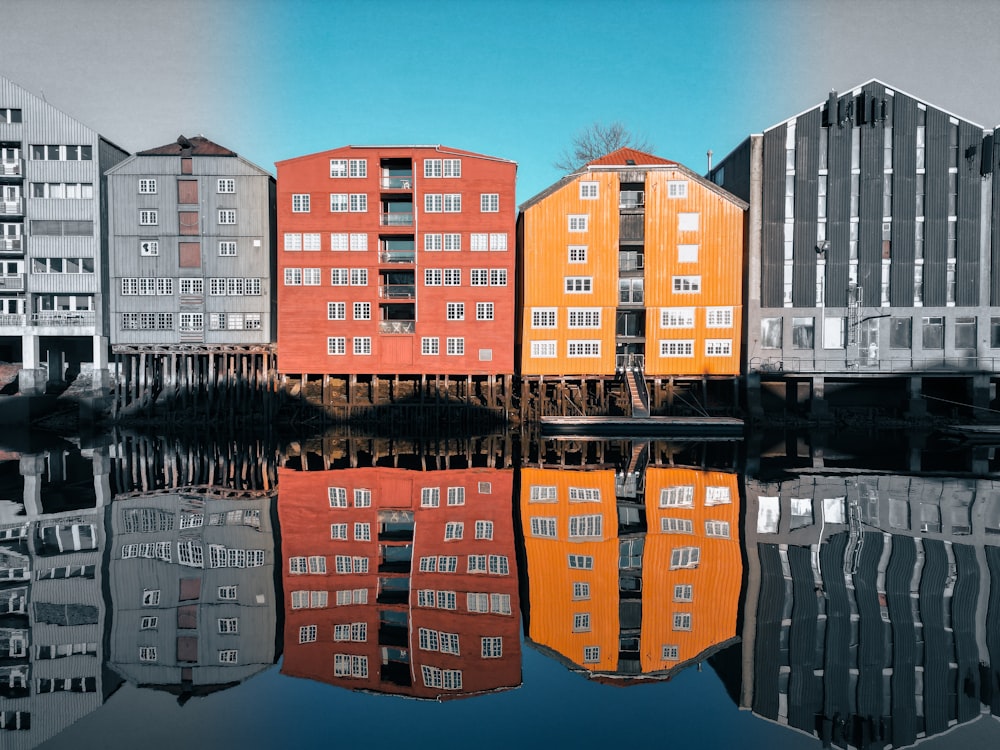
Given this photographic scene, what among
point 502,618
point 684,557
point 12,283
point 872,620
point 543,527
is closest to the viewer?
point 872,620

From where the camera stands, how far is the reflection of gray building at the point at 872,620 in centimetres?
660

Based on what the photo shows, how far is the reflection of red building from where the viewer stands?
7.57m

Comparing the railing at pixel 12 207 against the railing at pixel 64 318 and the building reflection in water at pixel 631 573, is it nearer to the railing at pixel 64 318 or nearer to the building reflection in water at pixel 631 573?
the railing at pixel 64 318

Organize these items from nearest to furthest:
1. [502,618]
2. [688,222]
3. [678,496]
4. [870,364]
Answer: [502,618], [678,496], [688,222], [870,364]

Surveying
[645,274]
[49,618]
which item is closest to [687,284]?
[645,274]

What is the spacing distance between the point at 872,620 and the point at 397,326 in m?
29.6

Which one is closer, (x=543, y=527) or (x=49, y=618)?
(x=49, y=618)

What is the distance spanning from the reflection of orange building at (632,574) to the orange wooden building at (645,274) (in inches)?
718

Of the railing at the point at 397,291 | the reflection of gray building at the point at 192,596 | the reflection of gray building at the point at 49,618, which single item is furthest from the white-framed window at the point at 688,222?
the reflection of gray building at the point at 49,618

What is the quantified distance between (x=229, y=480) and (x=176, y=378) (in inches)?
799

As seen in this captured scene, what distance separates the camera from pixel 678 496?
16.5 metres

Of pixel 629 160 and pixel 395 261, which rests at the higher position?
pixel 629 160

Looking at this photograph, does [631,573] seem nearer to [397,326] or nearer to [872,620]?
A: [872,620]

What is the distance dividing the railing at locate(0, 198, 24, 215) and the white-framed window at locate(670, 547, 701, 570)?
1603 inches
